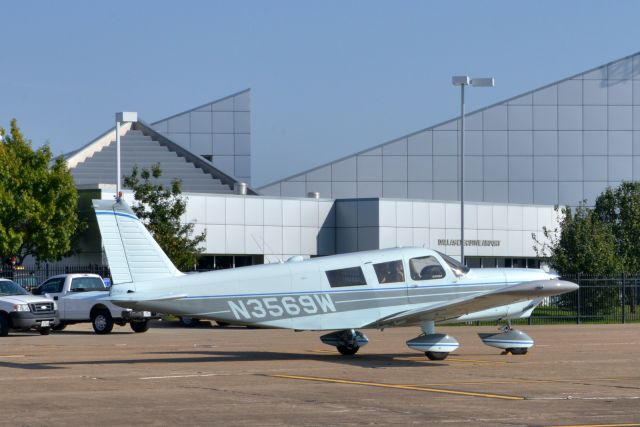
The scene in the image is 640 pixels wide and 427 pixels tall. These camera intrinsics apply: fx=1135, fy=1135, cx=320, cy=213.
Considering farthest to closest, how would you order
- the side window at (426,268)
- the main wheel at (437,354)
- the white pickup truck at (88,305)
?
the white pickup truck at (88,305)
the side window at (426,268)
the main wheel at (437,354)

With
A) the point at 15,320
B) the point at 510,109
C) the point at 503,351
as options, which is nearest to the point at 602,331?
the point at 503,351

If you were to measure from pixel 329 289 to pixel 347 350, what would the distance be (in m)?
2.19

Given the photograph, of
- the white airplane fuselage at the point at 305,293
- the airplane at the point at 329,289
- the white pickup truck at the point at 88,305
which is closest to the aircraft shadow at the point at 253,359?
the airplane at the point at 329,289

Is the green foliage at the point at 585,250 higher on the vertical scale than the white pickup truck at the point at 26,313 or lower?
higher

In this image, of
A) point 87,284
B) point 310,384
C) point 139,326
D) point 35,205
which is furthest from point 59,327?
point 310,384

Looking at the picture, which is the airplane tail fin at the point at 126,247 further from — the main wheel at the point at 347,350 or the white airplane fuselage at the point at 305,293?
the main wheel at the point at 347,350

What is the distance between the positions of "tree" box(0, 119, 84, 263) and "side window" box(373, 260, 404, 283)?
27999 millimetres

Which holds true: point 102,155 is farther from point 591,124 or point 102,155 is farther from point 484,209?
point 591,124

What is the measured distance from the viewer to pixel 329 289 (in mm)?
20797

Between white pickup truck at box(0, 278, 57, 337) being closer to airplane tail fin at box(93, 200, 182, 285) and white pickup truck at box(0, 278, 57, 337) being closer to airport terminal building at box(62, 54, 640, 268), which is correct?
airplane tail fin at box(93, 200, 182, 285)

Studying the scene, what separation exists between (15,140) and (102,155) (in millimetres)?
15214

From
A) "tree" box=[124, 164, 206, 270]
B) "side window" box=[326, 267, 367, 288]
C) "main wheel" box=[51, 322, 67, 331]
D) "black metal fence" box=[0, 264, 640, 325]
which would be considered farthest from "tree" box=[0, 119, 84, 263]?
"side window" box=[326, 267, 367, 288]

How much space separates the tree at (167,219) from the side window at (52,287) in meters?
9.24

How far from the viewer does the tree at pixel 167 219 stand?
44062mm
